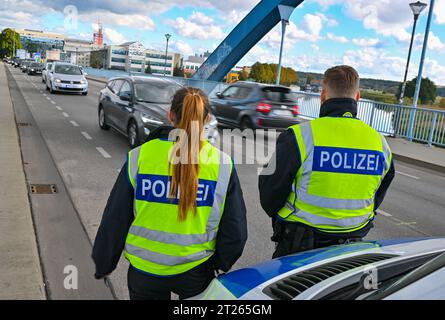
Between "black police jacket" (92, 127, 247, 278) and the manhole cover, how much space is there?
177 inches

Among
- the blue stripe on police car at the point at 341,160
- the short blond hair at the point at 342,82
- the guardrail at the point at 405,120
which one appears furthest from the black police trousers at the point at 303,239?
the guardrail at the point at 405,120

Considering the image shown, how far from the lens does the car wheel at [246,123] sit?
13965 mm

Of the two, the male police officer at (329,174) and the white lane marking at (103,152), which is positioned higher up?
the male police officer at (329,174)

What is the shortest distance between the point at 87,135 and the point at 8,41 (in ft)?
505

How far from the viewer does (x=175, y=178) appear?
82.2 inches

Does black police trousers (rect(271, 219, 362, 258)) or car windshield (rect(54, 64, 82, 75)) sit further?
car windshield (rect(54, 64, 82, 75))

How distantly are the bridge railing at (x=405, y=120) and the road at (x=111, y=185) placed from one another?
350 centimetres

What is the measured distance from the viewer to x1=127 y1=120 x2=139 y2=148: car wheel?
9709mm

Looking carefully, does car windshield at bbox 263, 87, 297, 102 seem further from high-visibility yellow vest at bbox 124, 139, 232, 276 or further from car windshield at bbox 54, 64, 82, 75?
car windshield at bbox 54, 64, 82, 75

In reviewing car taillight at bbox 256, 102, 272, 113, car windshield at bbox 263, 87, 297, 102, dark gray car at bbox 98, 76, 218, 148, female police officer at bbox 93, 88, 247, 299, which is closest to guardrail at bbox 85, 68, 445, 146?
car taillight at bbox 256, 102, 272, 113

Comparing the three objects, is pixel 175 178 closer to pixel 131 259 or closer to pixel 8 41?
pixel 131 259

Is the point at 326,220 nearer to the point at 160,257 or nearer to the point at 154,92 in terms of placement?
the point at 160,257

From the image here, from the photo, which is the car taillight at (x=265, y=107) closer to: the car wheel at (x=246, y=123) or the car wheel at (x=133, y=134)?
the car wheel at (x=246, y=123)
